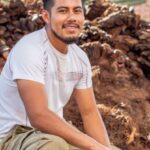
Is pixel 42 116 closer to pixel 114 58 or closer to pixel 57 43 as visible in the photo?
pixel 57 43

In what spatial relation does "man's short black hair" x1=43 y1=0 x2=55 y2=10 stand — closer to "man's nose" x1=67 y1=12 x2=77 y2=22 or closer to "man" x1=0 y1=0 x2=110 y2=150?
"man" x1=0 y1=0 x2=110 y2=150

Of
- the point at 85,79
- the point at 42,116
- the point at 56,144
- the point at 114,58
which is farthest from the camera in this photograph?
the point at 114,58

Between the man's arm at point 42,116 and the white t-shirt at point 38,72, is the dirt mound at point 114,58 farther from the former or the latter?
the man's arm at point 42,116

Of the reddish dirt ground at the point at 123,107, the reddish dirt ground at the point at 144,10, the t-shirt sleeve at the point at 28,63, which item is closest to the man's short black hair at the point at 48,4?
the t-shirt sleeve at the point at 28,63

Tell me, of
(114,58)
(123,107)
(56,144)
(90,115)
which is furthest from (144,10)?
(56,144)

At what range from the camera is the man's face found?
108 inches

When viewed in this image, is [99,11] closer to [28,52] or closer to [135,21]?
[135,21]

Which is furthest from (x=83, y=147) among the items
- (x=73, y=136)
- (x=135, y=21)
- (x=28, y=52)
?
(x=135, y=21)

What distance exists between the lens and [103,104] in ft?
13.9

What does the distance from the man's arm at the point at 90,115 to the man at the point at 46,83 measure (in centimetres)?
4

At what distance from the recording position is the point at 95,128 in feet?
10.1

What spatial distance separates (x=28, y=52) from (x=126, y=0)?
413 cm

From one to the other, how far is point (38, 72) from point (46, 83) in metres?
0.12

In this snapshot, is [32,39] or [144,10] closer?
[32,39]
